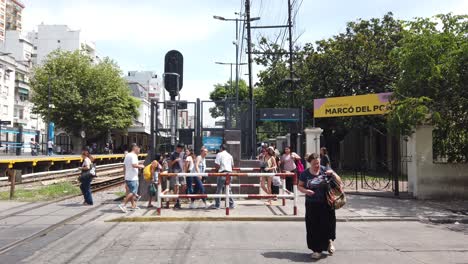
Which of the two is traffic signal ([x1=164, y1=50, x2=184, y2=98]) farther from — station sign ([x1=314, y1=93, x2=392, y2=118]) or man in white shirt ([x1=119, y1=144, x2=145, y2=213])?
station sign ([x1=314, y1=93, x2=392, y2=118])

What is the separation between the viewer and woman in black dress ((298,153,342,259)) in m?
6.97

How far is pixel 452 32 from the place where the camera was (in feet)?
44.5

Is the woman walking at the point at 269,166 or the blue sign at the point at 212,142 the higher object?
the blue sign at the point at 212,142

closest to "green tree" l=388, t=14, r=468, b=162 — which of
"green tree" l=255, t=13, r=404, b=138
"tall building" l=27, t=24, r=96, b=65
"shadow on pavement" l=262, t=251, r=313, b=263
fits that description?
"shadow on pavement" l=262, t=251, r=313, b=263

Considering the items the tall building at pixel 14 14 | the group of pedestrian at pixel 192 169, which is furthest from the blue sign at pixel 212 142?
the tall building at pixel 14 14

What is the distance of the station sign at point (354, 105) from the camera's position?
1895cm

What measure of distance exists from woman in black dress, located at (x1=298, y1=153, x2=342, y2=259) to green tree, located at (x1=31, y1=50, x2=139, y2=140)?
4448 centimetres

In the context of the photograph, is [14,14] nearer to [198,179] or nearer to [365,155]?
[365,155]

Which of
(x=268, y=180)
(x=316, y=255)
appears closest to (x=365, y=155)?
(x=268, y=180)

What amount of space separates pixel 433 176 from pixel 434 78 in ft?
10.3

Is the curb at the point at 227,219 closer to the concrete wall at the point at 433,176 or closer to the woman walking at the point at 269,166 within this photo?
the woman walking at the point at 269,166

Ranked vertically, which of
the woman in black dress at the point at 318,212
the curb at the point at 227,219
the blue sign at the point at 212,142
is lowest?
the curb at the point at 227,219

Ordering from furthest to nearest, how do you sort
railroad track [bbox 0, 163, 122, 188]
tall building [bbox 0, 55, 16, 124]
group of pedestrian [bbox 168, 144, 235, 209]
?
tall building [bbox 0, 55, 16, 124] < railroad track [bbox 0, 163, 122, 188] < group of pedestrian [bbox 168, 144, 235, 209]

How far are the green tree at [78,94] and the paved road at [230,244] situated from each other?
134 ft
